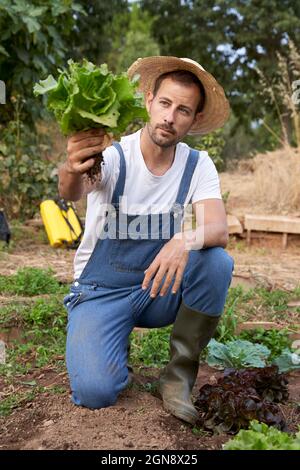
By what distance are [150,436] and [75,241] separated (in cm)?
416

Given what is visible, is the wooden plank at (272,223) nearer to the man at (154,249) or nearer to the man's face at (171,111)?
the man at (154,249)

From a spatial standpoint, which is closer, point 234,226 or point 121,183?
point 121,183

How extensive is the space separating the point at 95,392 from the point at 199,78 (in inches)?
62.2

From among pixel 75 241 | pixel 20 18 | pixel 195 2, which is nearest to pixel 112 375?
pixel 75 241

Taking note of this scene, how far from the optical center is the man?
3.15 m

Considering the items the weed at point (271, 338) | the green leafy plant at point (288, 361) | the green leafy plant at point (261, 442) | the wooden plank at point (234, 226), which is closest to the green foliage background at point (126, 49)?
the wooden plank at point (234, 226)

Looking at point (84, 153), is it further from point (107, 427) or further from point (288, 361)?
point (288, 361)

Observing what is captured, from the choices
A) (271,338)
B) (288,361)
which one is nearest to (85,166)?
(288,361)

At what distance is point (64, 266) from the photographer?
572 cm

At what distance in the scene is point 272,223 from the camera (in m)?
7.24

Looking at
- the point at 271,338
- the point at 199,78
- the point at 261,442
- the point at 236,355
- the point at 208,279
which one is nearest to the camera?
the point at 261,442

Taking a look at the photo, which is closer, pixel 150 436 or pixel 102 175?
pixel 150 436
